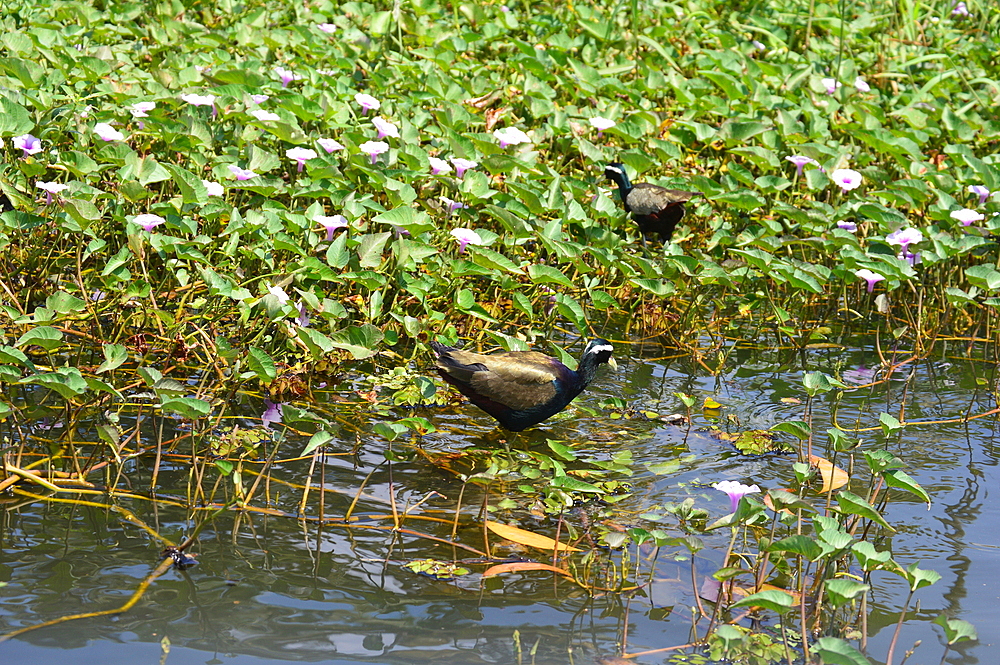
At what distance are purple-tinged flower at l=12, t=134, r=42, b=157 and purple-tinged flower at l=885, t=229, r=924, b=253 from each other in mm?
3408

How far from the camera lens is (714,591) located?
2896 mm

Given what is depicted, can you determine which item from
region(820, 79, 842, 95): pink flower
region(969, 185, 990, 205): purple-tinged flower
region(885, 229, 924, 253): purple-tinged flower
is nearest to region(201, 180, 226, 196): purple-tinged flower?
region(885, 229, 924, 253): purple-tinged flower

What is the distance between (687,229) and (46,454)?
9.95ft

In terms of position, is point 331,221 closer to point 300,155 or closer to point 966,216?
point 300,155

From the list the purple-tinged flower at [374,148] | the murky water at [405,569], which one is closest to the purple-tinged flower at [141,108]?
the purple-tinged flower at [374,148]

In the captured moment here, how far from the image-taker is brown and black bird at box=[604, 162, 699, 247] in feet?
15.2

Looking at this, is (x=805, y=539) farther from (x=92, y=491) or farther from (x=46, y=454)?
(x=46, y=454)

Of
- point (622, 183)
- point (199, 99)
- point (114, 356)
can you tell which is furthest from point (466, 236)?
point (199, 99)

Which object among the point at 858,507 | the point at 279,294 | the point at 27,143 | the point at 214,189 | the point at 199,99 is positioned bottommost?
the point at 858,507

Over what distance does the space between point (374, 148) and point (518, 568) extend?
2.10 m

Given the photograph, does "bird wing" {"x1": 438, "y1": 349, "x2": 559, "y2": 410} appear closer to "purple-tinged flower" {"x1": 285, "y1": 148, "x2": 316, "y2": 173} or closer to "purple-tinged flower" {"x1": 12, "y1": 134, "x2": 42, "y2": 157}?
"purple-tinged flower" {"x1": 285, "y1": 148, "x2": 316, "y2": 173}

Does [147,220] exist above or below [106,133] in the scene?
below

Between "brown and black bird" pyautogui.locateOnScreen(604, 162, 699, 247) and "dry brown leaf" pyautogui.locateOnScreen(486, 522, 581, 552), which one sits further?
"brown and black bird" pyautogui.locateOnScreen(604, 162, 699, 247)

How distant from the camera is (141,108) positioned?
4.41 metres
